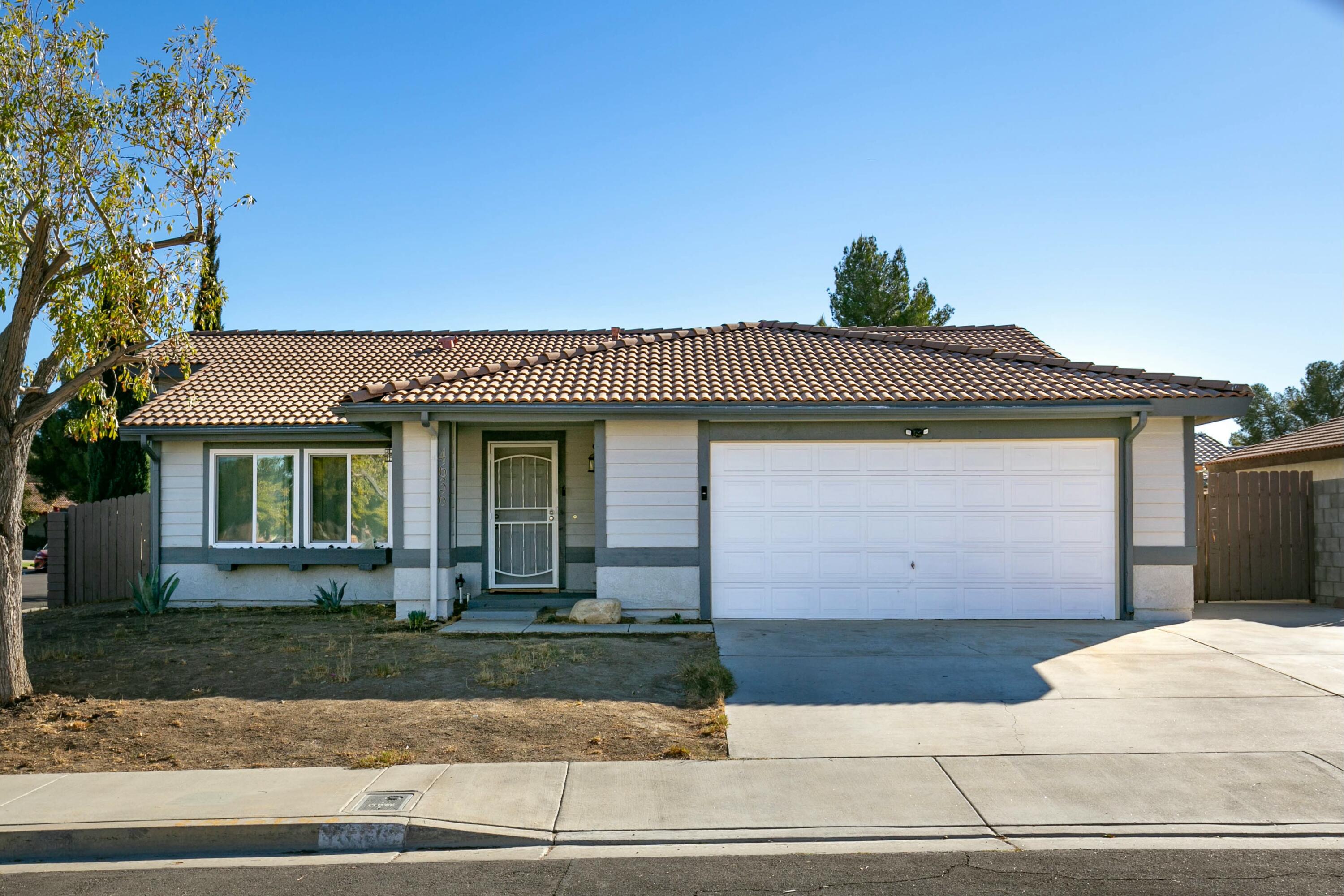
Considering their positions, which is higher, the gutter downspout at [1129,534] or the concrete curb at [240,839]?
the gutter downspout at [1129,534]

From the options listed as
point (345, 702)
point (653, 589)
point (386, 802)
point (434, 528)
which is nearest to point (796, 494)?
point (653, 589)

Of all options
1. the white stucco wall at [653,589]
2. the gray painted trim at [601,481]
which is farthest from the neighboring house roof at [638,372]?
the white stucco wall at [653,589]

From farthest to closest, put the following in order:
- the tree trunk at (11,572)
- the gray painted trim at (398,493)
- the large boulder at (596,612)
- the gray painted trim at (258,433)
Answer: the gray painted trim at (258,433) → the gray painted trim at (398,493) → the large boulder at (596,612) → the tree trunk at (11,572)

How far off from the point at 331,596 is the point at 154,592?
2.73m

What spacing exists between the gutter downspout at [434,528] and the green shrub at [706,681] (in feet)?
14.4

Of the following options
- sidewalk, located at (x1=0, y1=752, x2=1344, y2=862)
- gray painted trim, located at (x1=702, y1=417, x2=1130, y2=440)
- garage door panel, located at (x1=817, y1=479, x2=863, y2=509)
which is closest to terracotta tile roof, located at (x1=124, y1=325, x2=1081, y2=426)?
gray painted trim, located at (x1=702, y1=417, x2=1130, y2=440)

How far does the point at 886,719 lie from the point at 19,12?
32.7 feet

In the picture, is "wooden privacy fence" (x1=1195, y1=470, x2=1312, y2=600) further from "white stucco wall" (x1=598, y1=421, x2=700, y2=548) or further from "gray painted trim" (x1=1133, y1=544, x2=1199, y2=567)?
"white stucco wall" (x1=598, y1=421, x2=700, y2=548)

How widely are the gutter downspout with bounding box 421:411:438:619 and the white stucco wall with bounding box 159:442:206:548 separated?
4.79 meters

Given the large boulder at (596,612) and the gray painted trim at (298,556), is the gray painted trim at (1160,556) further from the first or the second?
the gray painted trim at (298,556)

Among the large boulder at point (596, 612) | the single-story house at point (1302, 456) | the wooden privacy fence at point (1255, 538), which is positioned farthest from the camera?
the single-story house at point (1302, 456)

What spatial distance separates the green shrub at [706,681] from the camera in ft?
27.7

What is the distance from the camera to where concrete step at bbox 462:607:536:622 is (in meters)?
12.6

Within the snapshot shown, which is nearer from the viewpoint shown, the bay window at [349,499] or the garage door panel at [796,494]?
the garage door panel at [796,494]
